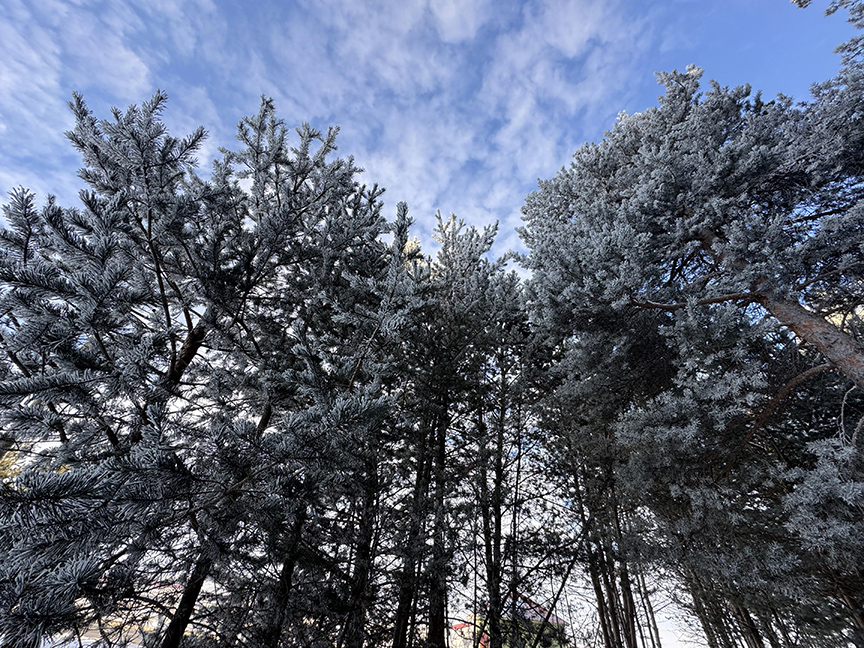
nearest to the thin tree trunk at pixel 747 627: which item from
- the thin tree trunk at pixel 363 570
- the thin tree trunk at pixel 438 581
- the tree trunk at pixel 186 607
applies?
the thin tree trunk at pixel 438 581

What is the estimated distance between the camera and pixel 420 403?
5070 millimetres

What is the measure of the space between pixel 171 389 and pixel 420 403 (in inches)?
126

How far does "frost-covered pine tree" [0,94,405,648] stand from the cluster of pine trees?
0.02 metres

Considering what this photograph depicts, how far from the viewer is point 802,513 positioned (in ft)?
12.4

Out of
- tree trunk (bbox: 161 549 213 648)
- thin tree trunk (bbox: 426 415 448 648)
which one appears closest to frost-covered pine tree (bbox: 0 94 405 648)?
tree trunk (bbox: 161 549 213 648)

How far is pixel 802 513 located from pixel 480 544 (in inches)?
147

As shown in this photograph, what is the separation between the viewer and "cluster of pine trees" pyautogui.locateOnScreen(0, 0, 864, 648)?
1.95 metres

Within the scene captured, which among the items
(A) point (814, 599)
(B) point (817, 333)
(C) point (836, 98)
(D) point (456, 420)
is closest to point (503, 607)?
(D) point (456, 420)

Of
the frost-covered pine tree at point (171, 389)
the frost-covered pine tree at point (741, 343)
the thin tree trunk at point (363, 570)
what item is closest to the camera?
the frost-covered pine tree at point (171, 389)

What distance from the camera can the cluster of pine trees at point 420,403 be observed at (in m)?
1.95

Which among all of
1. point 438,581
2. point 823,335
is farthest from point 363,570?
point 823,335

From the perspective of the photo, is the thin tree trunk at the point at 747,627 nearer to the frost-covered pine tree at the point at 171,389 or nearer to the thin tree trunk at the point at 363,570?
the thin tree trunk at the point at 363,570

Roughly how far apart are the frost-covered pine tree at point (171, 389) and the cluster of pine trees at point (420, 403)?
0.02 m

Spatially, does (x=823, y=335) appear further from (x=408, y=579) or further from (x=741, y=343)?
(x=408, y=579)
